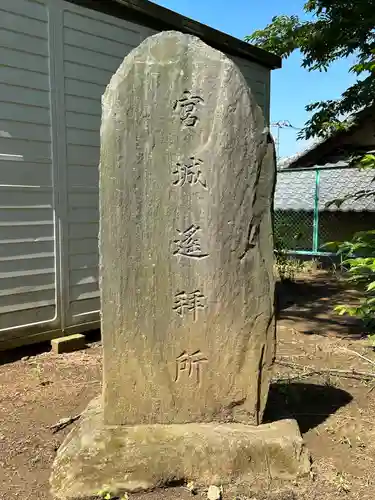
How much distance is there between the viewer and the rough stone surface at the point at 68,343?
4.74 metres

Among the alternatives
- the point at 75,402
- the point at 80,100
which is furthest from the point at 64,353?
the point at 80,100

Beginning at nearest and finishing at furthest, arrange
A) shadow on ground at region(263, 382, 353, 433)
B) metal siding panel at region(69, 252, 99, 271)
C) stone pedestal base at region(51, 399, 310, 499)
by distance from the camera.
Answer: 1. stone pedestal base at region(51, 399, 310, 499)
2. shadow on ground at region(263, 382, 353, 433)
3. metal siding panel at region(69, 252, 99, 271)

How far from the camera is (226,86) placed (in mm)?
2643

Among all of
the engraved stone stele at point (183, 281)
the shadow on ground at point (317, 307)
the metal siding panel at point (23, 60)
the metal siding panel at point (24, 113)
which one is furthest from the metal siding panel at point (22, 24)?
the shadow on ground at point (317, 307)

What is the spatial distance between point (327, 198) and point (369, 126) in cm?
227

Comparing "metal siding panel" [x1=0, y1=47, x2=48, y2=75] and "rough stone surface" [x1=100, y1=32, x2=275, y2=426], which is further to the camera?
"metal siding panel" [x1=0, y1=47, x2=48, y2=75]

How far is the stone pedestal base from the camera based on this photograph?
8.29 ft

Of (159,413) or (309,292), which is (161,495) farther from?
(309,292)

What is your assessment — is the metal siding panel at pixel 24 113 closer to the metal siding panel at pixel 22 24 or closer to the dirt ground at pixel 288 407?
the metal siding panel at pixel 22 24

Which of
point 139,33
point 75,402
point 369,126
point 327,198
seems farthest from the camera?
point 327,198

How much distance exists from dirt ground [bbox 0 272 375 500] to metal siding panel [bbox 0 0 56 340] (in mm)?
556

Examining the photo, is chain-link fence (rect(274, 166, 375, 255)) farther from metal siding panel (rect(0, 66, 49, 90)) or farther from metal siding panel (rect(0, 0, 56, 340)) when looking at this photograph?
metal siding panel (rect(0, 66, 49, 90))

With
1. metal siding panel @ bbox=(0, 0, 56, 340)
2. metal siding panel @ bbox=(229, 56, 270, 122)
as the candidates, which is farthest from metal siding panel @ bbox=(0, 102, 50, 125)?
metal siding panel @ bbox=(229, 56, 270, 122)

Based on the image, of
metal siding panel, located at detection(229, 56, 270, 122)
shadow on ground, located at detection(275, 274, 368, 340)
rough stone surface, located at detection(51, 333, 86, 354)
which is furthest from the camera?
metal siding panel, located at detection(229, 56, 270, 122)
